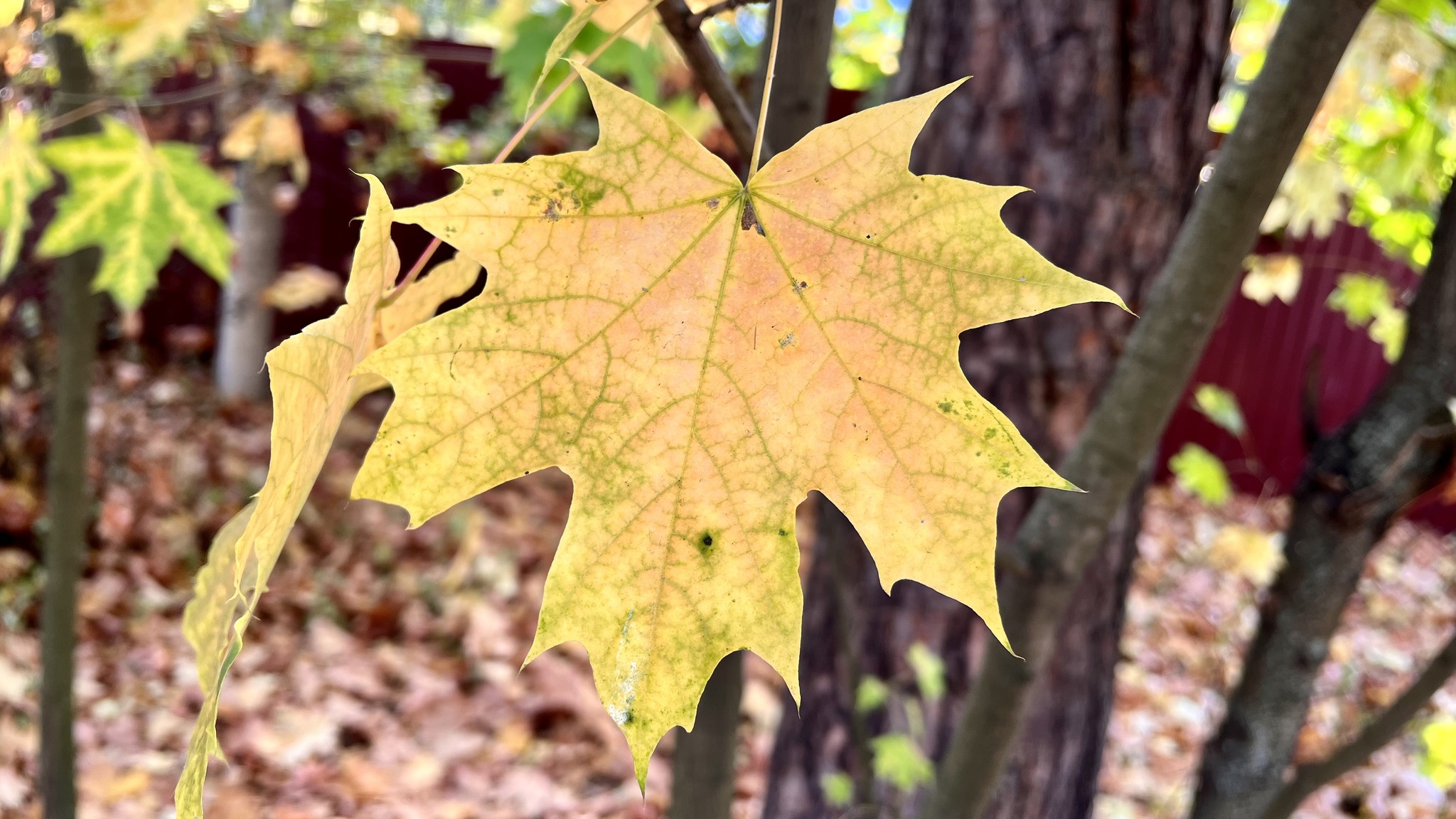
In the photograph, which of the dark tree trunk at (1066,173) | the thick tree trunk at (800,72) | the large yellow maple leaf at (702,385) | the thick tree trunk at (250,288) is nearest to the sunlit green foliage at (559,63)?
the dark tree trunk at (1066,173)

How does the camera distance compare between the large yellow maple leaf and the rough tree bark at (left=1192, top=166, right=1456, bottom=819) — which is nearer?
the large yellow maple leaf

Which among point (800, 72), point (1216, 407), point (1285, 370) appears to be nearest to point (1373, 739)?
point (800, 72)

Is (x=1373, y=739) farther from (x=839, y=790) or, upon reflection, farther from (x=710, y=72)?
(x=710, y=72)

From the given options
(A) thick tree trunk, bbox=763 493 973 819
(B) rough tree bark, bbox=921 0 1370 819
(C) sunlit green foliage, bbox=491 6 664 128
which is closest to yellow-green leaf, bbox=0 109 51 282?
(C) sunlit green foliage, bbox=491 6 664 128

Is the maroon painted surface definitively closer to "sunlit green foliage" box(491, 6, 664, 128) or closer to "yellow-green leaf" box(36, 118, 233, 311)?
"sunlit green foliage" box(491, 6, 664, 128)

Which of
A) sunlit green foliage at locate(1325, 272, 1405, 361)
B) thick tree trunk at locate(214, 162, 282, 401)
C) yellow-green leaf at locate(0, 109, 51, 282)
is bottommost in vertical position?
yellow-green leaf at locate(0, 109, 51, 282)
